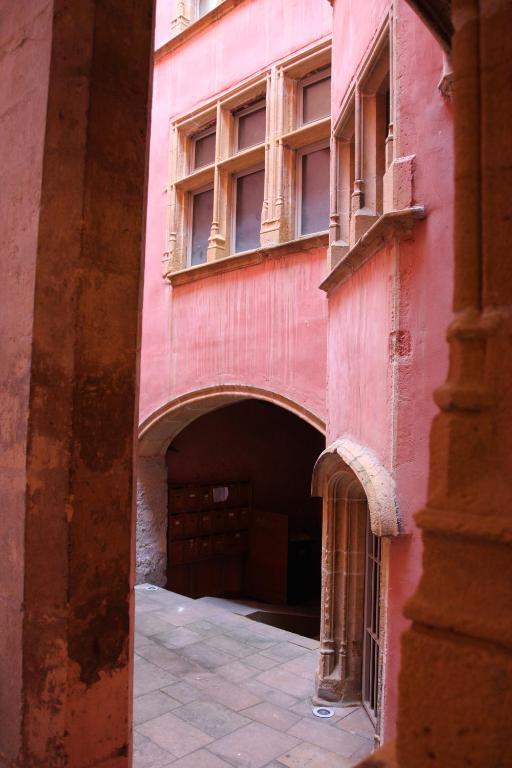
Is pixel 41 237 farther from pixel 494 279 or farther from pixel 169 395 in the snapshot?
pixel 169 395

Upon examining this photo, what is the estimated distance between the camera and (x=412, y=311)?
2.93 meters

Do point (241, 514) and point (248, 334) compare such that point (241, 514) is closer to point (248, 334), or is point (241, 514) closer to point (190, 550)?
point (190, 550)

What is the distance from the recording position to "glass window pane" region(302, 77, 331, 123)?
555 cm

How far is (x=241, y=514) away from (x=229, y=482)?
0.50 m

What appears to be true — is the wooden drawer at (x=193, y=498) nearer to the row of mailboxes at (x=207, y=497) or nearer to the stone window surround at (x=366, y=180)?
the row of mailboxes at (x=207, y=497)

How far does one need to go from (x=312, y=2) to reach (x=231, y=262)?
244 centimetres

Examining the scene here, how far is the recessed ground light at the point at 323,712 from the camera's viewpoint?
149 inches

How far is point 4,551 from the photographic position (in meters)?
1.42

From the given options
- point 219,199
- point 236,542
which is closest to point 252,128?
point 219,199

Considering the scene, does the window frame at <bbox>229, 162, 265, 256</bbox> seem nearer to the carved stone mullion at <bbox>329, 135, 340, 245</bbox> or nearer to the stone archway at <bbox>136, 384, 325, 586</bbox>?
the stone archway at <bbox>136, 384, 325, 586</bbox>

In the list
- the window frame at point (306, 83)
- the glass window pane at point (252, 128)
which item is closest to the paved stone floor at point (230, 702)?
the window frame at point (306, 83)

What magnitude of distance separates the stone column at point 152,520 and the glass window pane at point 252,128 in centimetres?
373

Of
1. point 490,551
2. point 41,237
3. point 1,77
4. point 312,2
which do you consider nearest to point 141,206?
point 41,237

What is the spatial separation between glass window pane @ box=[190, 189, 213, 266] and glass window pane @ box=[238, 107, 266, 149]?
2.31ft
